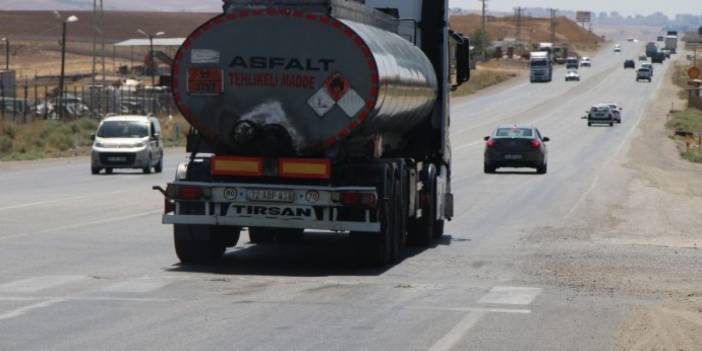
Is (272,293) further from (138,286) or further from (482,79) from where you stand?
(482,79)

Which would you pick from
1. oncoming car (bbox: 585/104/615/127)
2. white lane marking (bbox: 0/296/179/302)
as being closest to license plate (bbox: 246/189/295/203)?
white lane marking (bbox: 0/296/179/302)

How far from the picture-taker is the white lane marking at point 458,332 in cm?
1166

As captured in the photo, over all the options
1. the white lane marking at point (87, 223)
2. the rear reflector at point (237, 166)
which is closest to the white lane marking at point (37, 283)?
the rear reflector at point (237, 166)

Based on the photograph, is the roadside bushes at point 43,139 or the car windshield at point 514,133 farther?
the roadside bushes at point 43,139

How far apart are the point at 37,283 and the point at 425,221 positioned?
25.6 feet

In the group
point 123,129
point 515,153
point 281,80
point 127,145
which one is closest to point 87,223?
point 281,80

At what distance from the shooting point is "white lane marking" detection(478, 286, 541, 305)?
588 inches

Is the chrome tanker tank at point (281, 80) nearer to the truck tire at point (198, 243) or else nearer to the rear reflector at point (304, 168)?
the rear reflector at point (304, 168)

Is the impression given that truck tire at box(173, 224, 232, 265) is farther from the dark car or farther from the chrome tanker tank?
the dark car

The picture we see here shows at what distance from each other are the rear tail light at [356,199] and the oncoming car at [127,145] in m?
28.4

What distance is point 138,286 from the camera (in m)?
15.6

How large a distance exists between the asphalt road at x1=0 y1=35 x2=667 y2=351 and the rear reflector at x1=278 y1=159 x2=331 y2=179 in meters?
1.12

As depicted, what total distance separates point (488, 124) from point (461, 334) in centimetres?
8639

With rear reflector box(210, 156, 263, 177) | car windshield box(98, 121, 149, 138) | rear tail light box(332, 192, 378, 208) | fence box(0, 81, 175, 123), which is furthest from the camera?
fence box(0, 81, 175, 123)
